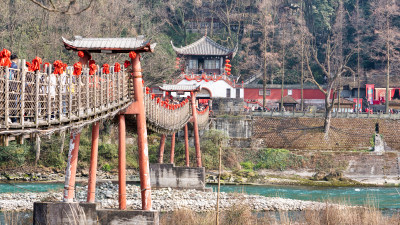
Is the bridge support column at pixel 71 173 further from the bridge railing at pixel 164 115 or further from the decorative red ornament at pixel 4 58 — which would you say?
the decorative red ornament at pixel 4 58

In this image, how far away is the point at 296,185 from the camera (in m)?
35.4

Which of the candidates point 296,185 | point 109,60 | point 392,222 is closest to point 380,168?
point 296,185

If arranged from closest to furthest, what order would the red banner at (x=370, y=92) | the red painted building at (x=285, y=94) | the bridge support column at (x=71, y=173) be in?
the bridge support column at (x=71, y=173)
the red banner at (x=370, y=92)
the red painted building at (x=285, y=94)

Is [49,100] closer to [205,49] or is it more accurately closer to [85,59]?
[85,59]

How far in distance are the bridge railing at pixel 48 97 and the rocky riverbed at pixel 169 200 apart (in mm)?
11523

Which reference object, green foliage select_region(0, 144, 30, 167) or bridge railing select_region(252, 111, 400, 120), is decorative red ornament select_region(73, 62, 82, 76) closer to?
green foliage select_region(0, 144, 30, 167)

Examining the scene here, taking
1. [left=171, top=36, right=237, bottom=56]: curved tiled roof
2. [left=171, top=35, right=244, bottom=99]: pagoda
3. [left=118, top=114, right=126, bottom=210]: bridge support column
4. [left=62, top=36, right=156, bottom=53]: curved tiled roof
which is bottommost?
[left=118, top=114, right=126, bottom=210]: bridge support column

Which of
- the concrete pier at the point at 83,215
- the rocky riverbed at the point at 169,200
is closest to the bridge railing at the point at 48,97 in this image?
the concrete pier at the point at 83,215

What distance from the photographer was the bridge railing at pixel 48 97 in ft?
28.5

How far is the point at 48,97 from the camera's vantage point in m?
9.74

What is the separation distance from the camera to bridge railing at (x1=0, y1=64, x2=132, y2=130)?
8680 mm

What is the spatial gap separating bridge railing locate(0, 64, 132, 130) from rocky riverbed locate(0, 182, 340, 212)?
1152 cm

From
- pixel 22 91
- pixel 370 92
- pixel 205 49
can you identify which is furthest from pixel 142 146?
pixel 370 92

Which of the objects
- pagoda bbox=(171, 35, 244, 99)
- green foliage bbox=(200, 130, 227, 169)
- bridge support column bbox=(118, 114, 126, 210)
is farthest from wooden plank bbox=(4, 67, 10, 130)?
pagoda bbox=(171, 35, 244, 99)
